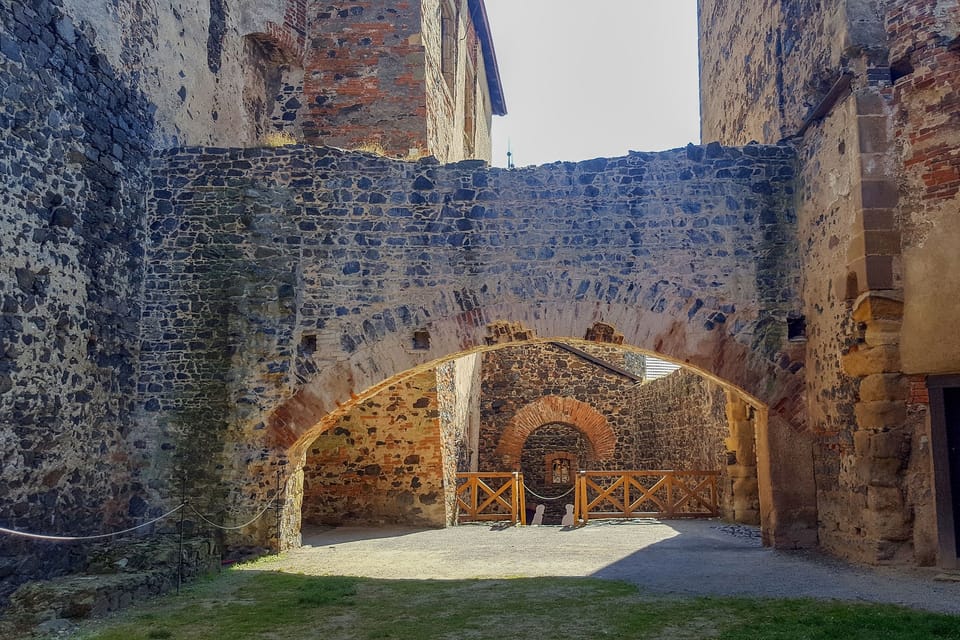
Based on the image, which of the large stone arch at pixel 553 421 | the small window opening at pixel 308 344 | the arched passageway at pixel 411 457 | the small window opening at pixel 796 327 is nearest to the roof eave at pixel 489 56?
the large stone arch at pixel 553 421

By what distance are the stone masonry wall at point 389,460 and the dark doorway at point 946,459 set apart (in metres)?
6.24

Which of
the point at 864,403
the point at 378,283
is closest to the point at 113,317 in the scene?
the point at 378,283

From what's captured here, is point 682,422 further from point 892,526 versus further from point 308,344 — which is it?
point 308,344

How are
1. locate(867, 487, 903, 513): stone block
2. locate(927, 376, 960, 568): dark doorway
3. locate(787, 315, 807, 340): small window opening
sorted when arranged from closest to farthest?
locate(927, 376, 960, 568): dark doorway → locate(867, 487, 903, 513): stone block → locate(787, 315, 807, 340): small window opening

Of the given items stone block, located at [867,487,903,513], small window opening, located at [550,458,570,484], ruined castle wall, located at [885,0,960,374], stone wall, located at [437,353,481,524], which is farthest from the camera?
small window opening, located at [550,458,570,484]

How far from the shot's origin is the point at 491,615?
17.9 ft

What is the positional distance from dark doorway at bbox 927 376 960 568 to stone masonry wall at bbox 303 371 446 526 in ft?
20.5

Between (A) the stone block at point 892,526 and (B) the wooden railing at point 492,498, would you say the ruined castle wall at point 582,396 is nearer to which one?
(B) the wooden railing at point 492,498

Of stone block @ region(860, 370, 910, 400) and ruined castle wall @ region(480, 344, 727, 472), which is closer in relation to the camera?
stone block @ region(860, 370, 910, 400)

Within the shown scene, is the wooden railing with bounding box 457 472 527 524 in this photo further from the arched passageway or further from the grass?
the grass

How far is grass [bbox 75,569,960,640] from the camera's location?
4875 mm

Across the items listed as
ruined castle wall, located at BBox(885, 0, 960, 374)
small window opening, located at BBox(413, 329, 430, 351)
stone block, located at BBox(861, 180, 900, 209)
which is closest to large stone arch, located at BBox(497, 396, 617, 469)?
small window opening, located at BBox(413, 329, 430, 351)

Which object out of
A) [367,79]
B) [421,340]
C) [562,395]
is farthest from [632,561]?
[562,395]

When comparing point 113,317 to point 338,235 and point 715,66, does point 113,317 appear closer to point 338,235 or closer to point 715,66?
point 338,235
